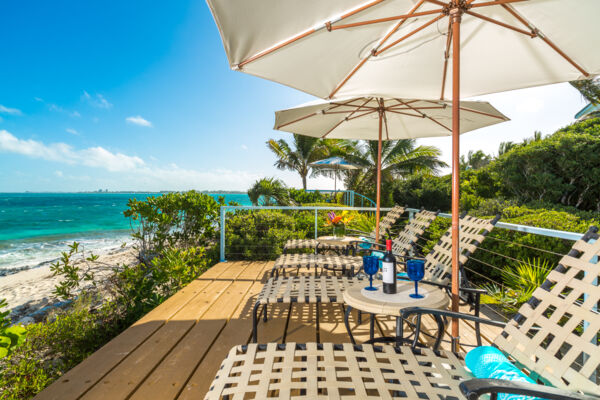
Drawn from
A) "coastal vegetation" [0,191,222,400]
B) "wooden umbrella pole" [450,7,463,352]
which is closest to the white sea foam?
"coastal vegetation" [0,191,222,400]

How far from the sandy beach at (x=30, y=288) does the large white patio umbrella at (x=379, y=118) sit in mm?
3581

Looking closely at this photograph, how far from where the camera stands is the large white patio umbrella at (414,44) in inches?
61.3

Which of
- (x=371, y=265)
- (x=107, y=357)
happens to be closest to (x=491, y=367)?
(x=371, y=265)

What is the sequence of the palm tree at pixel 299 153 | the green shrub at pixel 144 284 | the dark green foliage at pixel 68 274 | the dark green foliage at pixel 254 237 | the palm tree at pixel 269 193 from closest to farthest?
the dark green foliage at pixel 68 274
the green shrub at pixel 144 284
the dark green foliage at pixel 254 237
the palm tree at pixel 269 193
the palm tree at pixel 299 153

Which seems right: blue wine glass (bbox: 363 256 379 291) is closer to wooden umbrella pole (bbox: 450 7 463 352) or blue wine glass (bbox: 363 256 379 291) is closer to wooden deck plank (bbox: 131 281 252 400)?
wooden umbrella pole (bbox: 450 7 463 352)

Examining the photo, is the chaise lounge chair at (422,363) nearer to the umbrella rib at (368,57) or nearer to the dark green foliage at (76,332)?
the umbrella rib at (368,57)

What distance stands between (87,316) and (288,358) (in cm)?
281

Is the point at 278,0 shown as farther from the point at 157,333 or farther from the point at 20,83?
the point at 20,83

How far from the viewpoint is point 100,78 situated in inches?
1070

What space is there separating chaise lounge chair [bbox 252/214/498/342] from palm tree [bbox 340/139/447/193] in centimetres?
1207

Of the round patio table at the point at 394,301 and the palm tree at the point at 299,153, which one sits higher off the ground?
the palm tree at the point at 299,153

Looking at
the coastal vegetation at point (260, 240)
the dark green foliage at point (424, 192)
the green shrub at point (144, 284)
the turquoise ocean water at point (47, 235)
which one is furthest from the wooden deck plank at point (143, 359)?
the dark green foliage at point (424, 192)

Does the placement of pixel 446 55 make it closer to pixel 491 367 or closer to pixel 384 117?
pixel 384 117

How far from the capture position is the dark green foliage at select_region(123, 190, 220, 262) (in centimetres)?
454
